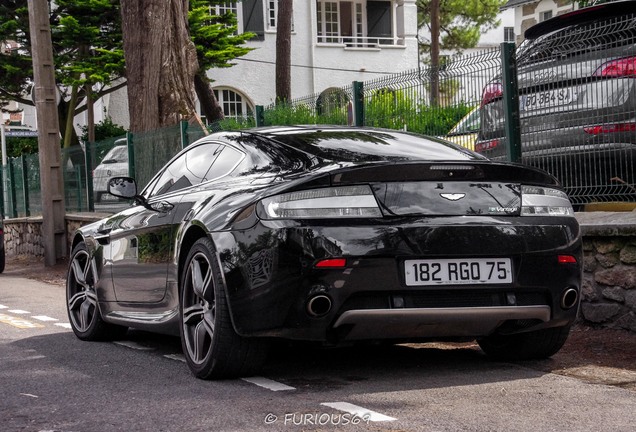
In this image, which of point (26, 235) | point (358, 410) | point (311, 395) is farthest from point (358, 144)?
point (26, 235)

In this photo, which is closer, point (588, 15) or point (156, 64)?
point (588, 15)

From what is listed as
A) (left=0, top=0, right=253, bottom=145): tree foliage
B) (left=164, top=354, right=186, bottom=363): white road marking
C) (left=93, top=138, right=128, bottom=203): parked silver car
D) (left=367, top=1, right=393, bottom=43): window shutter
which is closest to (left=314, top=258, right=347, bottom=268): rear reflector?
(left=164, top=354, right=186, bottom=363): white road marking

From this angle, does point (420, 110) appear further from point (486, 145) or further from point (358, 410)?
point (358, 410)

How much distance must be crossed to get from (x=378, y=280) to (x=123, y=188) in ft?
8.36

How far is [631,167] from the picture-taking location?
27.6ft

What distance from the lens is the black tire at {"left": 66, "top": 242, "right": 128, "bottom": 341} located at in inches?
329

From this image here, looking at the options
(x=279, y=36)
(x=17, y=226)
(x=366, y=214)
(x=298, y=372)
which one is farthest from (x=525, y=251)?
(x=279, y=36)

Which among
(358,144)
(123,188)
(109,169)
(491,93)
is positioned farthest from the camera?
(109,169)

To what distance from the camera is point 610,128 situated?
8.55m

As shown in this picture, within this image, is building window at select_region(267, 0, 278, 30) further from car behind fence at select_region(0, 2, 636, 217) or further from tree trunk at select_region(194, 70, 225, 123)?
A: car behind fence at select_region(0, 2, 636, 217)

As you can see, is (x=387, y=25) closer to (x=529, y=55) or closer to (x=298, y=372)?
(x=529, y=55)

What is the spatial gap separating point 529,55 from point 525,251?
3716 millimetres

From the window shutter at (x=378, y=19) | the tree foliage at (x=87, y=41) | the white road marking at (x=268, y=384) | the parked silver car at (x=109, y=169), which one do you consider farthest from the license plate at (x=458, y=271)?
the window shutter at (x=378, y=19)

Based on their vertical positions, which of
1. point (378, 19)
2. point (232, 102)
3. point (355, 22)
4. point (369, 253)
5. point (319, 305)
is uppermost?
point (378, 19)
